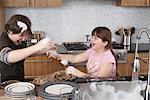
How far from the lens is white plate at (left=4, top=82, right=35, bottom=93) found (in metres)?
1.75

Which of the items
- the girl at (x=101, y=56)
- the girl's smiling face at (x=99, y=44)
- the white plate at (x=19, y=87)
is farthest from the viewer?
the girl's smiling face at (x=99, y=44)

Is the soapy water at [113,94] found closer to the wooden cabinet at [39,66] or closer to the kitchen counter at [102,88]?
the kitchen counter at [102,88]

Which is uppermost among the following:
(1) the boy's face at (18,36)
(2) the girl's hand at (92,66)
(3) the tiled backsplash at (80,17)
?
(3) the tiled backsplash at (80,17)

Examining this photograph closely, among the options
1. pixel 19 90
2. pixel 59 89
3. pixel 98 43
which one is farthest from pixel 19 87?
pixel 98 43

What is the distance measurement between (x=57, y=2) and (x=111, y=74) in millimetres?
1840

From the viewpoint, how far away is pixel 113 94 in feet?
5.55

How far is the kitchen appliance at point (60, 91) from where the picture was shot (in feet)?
5.25

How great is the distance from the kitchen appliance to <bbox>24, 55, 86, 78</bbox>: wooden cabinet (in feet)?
6.49

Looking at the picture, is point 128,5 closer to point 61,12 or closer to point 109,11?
point 109,11

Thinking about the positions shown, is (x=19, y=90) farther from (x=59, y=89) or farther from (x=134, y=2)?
(x=134, y=2)

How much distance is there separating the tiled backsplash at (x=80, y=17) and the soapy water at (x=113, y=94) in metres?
2.63

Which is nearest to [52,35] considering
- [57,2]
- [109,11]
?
[57,2]

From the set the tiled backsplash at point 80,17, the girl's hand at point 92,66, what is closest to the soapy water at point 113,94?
the girl's hand at point 92,66

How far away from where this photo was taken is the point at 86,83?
1840 mm
